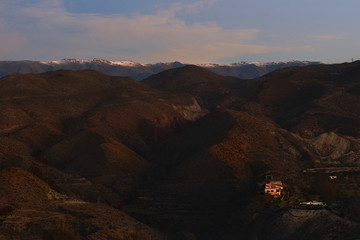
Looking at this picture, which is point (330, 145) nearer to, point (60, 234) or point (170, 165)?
point (170, 165)

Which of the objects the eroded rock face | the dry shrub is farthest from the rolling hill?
the eroded rock face

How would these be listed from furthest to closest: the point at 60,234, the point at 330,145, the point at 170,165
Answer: the point at 330,145 → the point at 170,165 → the point at 60,234

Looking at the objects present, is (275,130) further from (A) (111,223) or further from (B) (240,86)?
(B) (240,86)

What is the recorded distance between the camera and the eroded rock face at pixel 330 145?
84.9 meters

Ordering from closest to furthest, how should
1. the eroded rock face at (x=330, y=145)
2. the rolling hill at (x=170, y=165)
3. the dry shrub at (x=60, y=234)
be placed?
1. the dry shrub at (x=60, y=234)
2. the rolling hill at (x=170, y=165)
3. the eroded rock face at (x=330, y=145)

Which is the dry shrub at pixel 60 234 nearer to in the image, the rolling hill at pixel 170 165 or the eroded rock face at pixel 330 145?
the rolling hill at pixel 170 165

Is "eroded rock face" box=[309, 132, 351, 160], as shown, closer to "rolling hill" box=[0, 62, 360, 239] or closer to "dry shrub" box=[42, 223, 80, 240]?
"rolling hill" box=[0, 62, 360, 239]

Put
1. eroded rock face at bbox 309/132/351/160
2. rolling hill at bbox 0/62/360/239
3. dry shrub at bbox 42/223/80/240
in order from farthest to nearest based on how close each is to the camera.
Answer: eroded rock face at bbox 309/132/351/160
rolling hill at bbox 0/62/360/239
dry shrub at bbox 42/223/80/240

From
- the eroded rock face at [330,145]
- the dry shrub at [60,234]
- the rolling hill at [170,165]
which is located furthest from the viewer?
the eroded rock face at [330,145]

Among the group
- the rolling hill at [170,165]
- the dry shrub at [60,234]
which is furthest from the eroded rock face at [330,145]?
the dry shrub at [60,234]

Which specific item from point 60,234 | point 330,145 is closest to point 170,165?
point 330,145

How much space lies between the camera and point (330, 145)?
86.8 metres

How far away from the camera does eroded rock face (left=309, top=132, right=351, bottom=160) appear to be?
279 feet

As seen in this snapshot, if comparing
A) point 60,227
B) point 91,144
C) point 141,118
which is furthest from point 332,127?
point 60,227
